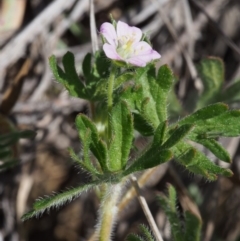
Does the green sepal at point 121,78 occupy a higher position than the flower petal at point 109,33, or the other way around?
the flower petal at point 109,33

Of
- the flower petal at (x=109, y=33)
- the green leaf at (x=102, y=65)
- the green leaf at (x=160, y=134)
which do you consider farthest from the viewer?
the green leaf at (x=102, y=65)

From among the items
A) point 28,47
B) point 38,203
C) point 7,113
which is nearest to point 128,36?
point 38,203

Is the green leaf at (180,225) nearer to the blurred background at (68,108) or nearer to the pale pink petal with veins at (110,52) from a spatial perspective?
the blurred background at (68,108)

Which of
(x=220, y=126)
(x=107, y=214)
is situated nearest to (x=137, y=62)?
(x=220, y=126)

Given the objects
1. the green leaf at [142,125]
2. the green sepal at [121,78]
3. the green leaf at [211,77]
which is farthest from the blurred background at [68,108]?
the green sepal at [121,78]

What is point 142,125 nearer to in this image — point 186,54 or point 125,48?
→ point 125,48

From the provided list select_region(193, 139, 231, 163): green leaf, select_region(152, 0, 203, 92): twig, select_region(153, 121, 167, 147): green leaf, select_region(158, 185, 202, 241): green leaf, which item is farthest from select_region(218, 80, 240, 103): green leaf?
select_region(153, 121, 167, 147): green leaf

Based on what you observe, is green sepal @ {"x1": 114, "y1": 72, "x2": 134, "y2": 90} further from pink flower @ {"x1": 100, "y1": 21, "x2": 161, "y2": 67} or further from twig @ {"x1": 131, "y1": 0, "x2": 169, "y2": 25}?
twig @ {"x1": 131, "y1": 0, "x2": 169, "y2": 25}
